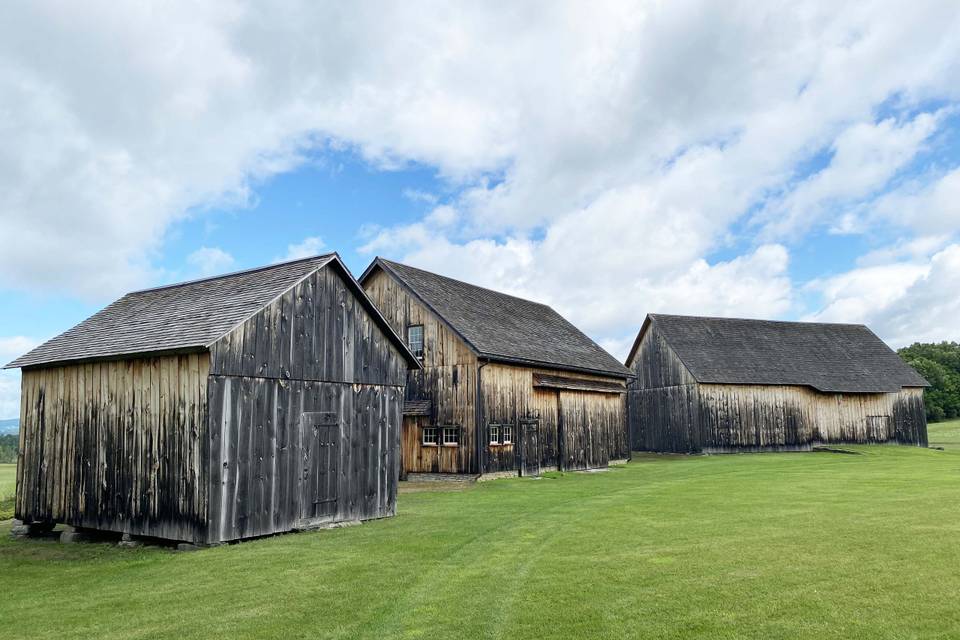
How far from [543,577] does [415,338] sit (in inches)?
761

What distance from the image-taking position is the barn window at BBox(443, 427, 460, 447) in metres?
26.6

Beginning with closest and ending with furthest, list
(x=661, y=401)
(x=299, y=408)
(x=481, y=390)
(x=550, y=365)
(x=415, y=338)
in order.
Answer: (x=299, y=408), (x=481, y=390), (x=415, y=338), (x=550, y=365), (x=661, y=401)

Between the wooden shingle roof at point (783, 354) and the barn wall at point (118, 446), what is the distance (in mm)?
33898

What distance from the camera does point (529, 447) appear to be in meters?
27.9

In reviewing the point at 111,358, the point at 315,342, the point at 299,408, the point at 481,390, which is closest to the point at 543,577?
the point at 299,408

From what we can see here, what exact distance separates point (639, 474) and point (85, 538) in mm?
19631

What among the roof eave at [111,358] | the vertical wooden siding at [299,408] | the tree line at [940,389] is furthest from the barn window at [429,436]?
the tree line at [940,389]

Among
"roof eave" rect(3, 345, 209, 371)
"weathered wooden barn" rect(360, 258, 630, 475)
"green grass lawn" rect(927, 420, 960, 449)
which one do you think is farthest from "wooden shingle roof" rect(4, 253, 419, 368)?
"green grass lawn" rect(927, 420, 960, 449)

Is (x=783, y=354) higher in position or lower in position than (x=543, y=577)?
higher

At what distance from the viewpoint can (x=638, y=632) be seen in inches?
283

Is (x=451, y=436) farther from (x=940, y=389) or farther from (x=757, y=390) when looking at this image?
(x=940, y=389)

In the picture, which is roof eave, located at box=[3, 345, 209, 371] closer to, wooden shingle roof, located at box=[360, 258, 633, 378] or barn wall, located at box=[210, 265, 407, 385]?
barn wall, located at box=[210, 265, 407, 385]

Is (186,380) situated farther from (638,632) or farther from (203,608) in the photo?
(638,632)

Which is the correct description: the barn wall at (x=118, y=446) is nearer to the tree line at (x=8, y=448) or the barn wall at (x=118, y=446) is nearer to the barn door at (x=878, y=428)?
the barn door at (x=878, y=428)
